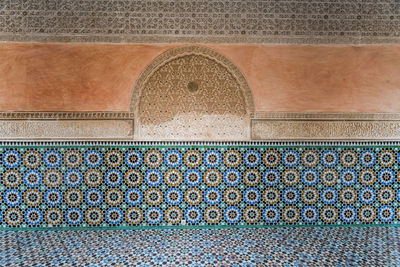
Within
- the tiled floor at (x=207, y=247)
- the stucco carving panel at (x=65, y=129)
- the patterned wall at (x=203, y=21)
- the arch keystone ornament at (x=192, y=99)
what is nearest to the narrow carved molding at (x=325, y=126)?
the arch keystone ornament at (x=192, y=99)

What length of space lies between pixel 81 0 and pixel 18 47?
0.76 meters

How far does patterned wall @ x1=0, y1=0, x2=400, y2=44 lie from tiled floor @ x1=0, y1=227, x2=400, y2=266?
6.11 ft

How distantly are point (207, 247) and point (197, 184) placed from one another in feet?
2.03

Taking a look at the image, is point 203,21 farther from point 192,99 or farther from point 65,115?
point 65,115

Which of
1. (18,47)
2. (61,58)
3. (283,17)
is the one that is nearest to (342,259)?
(283,17)

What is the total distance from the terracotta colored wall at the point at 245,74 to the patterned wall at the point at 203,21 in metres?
0.11

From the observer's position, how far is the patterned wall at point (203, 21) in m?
2.60

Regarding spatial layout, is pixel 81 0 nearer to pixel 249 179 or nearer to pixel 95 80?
pixel 95 80

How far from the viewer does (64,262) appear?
2025 mm

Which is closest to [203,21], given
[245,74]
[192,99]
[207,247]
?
[245,74]

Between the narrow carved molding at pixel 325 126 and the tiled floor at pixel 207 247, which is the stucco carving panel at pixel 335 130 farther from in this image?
the tiled floor at pixel 207 247

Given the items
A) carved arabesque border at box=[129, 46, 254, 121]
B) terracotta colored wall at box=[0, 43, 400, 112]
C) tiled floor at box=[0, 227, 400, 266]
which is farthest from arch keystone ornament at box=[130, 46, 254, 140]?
tiled floor at box=[0, 227, 400, 266]

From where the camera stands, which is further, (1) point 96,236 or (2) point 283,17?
(2) point 283,17

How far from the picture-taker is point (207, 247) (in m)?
2.28
